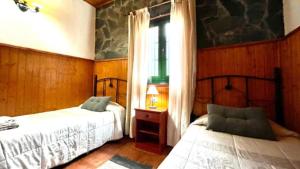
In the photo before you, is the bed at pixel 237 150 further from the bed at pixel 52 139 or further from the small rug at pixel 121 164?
the bed at pixel 52 139

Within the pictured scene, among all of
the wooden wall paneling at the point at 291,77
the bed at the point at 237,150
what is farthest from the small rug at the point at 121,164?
the wooden wall paneling at the point at 291,77

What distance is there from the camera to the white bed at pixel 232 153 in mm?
934

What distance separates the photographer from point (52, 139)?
5.62ft

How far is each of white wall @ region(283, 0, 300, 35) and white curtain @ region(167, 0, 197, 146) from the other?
3.74 feet

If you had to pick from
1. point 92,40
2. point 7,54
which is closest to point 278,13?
point 92,40

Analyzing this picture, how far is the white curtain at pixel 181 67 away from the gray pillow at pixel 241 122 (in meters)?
0.54

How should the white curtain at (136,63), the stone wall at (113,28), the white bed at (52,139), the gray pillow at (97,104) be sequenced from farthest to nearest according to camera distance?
the stone wall at (113,28) < the white curtain at (136,63) < the gray pillow at (97,104) < the white bed at (52,139)

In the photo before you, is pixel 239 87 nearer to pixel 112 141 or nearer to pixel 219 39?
pixel 219 39

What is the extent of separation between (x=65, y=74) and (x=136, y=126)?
1963mm

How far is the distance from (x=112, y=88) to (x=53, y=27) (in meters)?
1.72

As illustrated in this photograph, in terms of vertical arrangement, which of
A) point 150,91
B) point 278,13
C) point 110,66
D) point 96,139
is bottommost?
point 96,139

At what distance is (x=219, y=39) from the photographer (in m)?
2.20

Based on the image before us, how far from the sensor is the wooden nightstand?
2.23 m

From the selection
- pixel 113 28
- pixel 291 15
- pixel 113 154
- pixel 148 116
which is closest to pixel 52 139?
pixel 113 154
